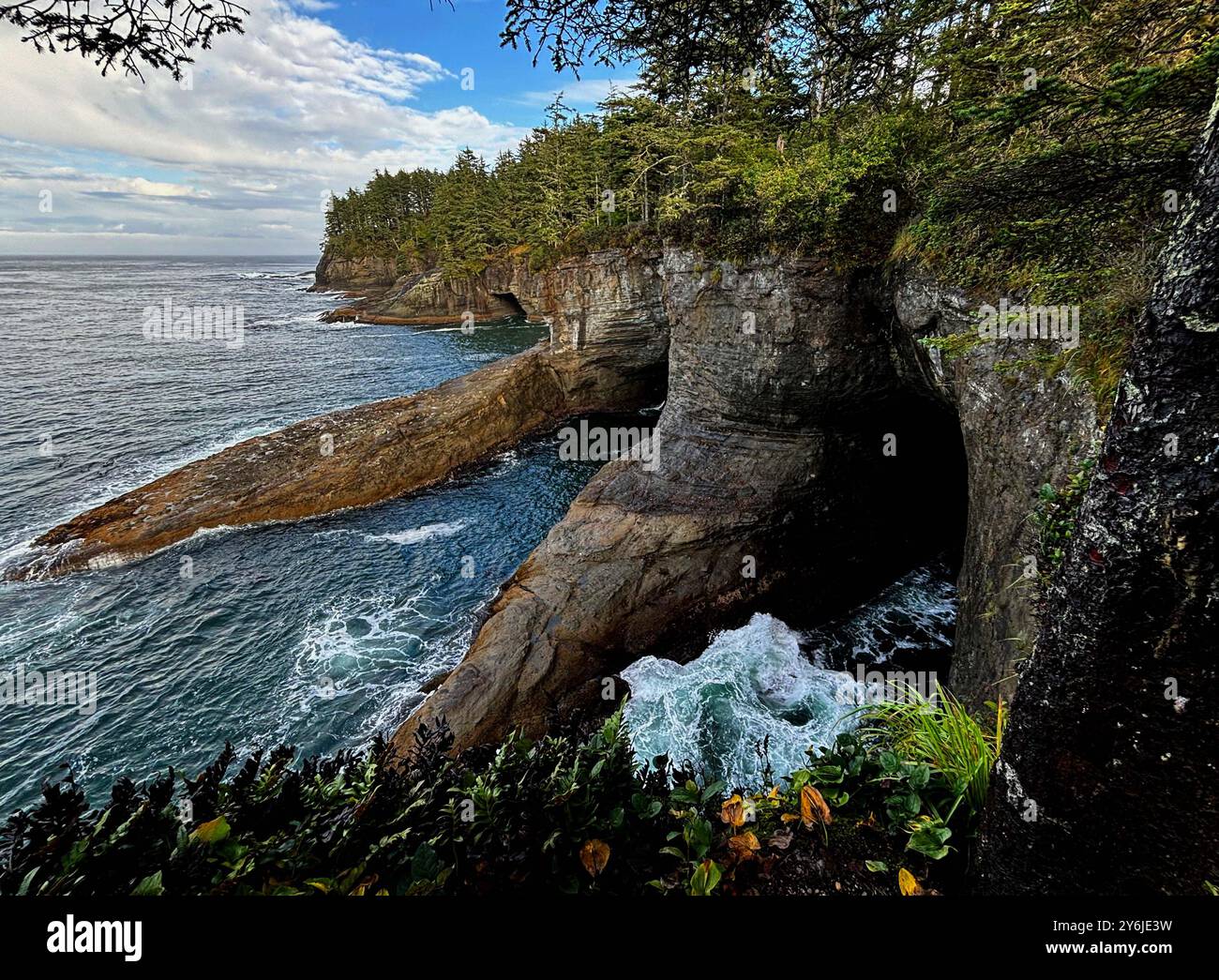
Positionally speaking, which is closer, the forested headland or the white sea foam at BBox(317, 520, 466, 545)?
the forested headland

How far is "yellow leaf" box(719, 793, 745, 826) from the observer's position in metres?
2.95

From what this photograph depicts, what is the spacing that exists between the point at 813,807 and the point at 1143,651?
1807mm

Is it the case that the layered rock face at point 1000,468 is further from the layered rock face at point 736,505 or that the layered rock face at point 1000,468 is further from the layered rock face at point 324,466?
the layered rock face at point 324,466

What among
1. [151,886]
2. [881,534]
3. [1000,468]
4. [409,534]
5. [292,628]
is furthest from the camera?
[409,534]

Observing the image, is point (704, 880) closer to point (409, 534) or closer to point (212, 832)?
point (212, 832)

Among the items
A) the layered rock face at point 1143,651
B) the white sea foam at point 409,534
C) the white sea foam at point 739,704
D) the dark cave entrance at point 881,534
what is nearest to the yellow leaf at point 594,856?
the layered rock face at point 1143,651

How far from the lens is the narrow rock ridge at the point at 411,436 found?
1723 centimetres

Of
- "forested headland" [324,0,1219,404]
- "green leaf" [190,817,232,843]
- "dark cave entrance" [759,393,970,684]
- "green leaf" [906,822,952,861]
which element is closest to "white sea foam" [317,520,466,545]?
"dark cave entrance" [759,393,970,684]

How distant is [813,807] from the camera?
300 cm

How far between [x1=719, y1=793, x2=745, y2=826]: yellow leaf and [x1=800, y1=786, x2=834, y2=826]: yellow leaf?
34 cm

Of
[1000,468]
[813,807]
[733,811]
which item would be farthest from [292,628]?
[1000,468]

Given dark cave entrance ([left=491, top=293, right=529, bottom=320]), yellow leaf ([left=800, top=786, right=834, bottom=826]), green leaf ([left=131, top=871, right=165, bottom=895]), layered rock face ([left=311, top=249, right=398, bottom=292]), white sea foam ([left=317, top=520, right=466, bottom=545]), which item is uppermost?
layered rock face ([left=311, top=249, right=398, bottom=292])

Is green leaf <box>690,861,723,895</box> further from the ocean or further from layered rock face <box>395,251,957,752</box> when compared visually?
layered rock face <box>395,251,957,752</box>
